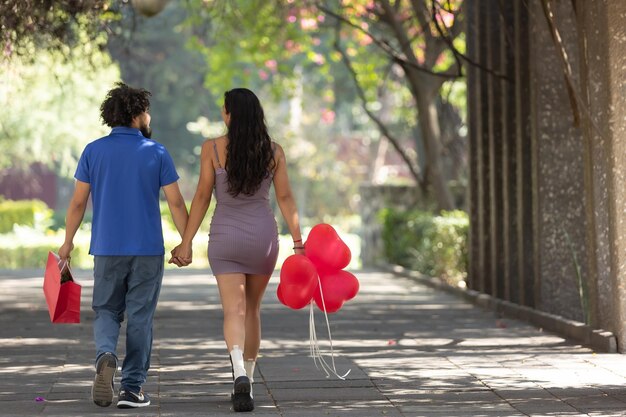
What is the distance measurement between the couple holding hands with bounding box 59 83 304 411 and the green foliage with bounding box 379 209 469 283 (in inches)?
467

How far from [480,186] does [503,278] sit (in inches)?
59.7

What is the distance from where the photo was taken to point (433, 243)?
69.4 ft

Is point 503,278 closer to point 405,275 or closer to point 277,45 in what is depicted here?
point 405,275

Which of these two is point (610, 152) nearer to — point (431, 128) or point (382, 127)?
point (431, 128)

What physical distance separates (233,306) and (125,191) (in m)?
0.88

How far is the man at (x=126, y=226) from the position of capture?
27.7ft

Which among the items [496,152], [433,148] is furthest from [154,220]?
[433,148]

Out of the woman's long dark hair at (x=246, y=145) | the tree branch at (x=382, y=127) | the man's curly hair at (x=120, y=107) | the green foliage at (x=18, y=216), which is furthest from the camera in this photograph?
the green foliage at (x=18, y=216)

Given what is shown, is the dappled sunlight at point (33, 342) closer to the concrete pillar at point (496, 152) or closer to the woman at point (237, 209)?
the woman at point (237, 209)

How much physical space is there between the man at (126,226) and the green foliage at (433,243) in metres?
11.9

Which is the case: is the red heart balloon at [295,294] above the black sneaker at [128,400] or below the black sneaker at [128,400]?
above

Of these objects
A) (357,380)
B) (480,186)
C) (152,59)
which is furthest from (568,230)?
(152,59)

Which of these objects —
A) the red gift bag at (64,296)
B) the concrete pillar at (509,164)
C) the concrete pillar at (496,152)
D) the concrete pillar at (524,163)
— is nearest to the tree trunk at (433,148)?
the concrete pillar at (496,152)

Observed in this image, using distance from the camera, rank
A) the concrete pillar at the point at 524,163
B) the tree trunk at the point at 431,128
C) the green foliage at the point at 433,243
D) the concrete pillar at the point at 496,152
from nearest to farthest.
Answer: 1. the concrete pillar at the point at 524,163
2. the concrete pillar at the point at 496,152
3. the green foliage at the point at 433,243
4. the tree trunk at the point at 431,128
